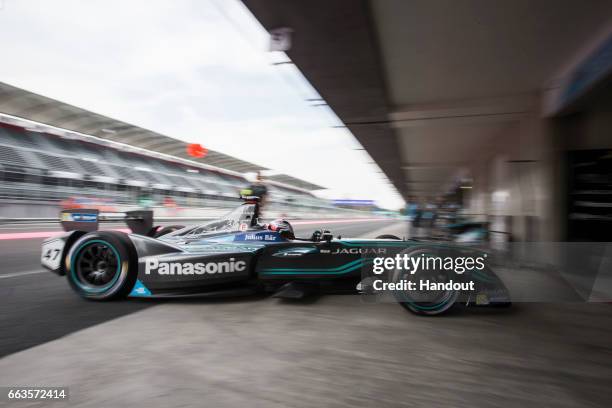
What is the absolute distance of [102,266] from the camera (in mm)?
3562

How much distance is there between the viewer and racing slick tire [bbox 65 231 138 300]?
3.40 m

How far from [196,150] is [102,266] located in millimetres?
30399

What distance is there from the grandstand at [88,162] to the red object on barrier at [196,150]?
675 mm

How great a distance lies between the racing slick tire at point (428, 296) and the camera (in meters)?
3.17

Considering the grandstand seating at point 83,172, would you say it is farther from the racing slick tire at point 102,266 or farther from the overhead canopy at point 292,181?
the racing slick tire at point 102,266

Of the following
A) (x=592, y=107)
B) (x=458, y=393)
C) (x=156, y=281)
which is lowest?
(x=458, y=393)

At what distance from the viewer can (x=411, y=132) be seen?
1145cm

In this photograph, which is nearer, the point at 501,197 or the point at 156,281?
the point at 156,281

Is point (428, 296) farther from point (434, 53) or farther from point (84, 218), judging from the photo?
point (434, 53)

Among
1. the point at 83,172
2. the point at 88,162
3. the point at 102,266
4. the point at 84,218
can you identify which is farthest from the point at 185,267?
the point at 88,162

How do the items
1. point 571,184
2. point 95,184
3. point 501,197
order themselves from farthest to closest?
point 95,184, point 501,197, point 571,184

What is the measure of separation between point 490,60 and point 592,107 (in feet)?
5.68

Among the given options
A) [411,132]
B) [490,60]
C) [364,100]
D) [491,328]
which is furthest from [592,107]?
[411,132]

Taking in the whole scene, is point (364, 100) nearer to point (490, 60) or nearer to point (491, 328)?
point (490, 60)
